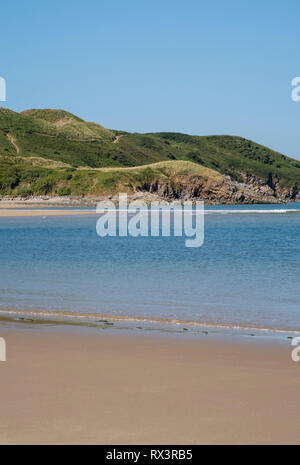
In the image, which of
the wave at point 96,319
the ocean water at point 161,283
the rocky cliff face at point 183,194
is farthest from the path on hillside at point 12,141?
the wave at point 96,319

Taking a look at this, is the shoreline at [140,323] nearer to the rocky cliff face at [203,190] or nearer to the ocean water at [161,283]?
the ocean water at [161,283]

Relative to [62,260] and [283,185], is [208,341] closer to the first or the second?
[62,260]

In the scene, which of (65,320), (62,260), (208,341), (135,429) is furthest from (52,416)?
(62,260)

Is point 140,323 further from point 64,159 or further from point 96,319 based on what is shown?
point 64,159

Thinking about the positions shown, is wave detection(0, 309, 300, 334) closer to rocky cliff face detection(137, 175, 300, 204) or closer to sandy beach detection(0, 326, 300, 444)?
sandy beach detection(0, 326, 300, 444)

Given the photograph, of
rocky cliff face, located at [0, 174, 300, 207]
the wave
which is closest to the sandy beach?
the wave

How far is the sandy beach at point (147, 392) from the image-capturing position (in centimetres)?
463

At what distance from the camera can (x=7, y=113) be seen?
179 meters

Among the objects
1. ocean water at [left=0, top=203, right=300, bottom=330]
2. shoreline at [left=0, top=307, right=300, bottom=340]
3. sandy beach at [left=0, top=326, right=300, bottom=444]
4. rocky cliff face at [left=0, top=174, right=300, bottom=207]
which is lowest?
sandy beach at [left=0, top=326, right=300, bottom=444]

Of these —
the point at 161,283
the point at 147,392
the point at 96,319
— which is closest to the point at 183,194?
the point at 161,283

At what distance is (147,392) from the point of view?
18.7 ft

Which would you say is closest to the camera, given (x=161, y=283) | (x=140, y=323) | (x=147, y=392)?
(x=147, y=392)

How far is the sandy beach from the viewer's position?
15.2ft

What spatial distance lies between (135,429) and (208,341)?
3.64 meters
